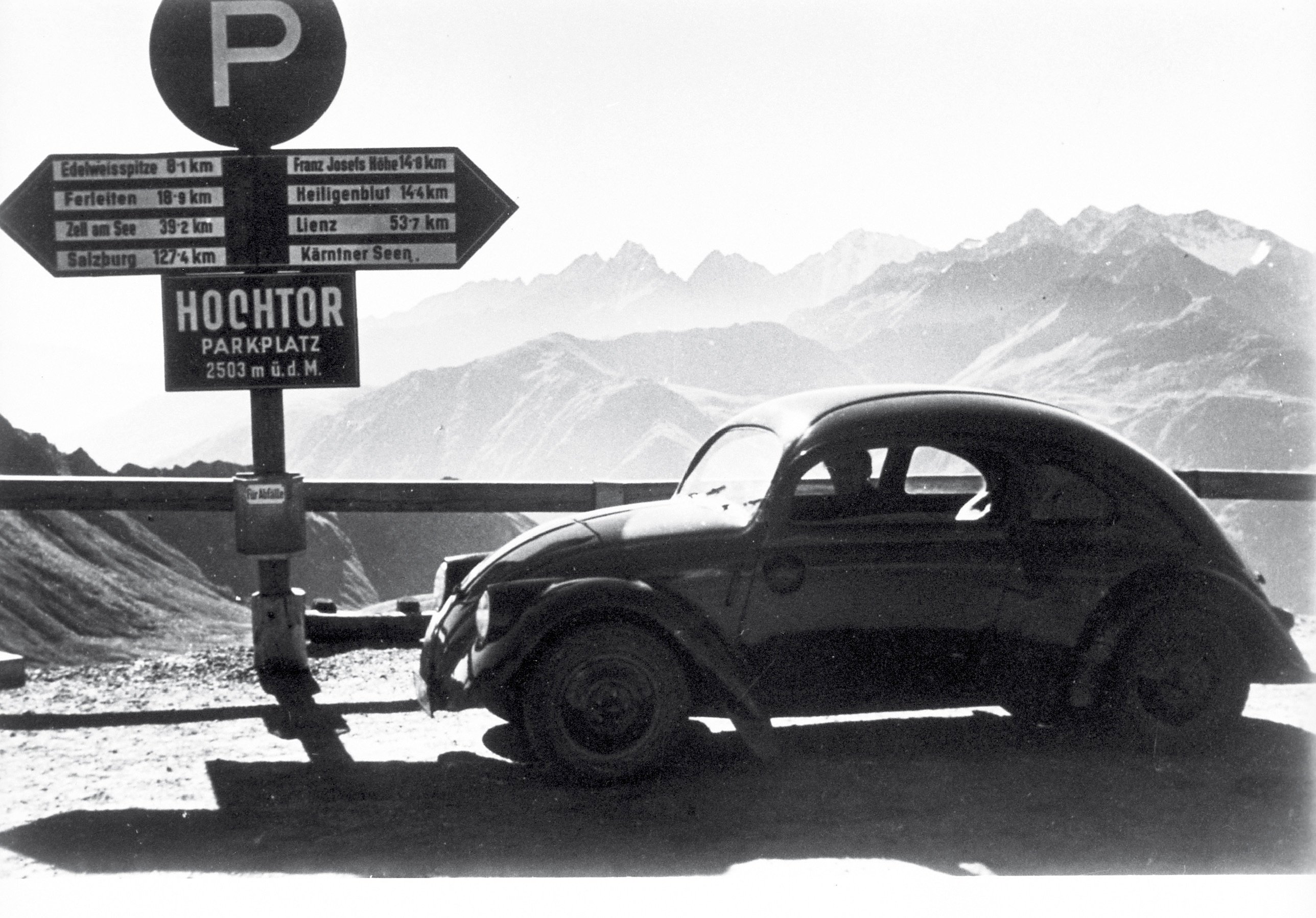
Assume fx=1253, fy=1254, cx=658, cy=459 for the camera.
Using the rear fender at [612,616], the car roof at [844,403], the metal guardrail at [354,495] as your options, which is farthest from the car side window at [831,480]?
the metal guardrail at [354,495]

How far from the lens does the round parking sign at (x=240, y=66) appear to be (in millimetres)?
7305

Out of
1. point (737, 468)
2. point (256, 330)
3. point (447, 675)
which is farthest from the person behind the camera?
point (256, 330)

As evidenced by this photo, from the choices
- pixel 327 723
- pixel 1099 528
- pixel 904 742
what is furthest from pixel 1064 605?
pixel 327 723

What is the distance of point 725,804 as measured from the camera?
4934 mm

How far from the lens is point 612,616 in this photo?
17.1 ft

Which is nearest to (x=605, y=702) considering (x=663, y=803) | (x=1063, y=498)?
(x=663, y=803)

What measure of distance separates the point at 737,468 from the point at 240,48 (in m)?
3.98

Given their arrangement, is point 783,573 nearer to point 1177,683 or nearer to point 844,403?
point 844,403

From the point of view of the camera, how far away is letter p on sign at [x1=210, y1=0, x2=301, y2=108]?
729cm

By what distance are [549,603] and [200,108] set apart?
4.11 meters

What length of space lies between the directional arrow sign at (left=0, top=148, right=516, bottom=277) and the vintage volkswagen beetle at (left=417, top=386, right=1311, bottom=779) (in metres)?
2.30

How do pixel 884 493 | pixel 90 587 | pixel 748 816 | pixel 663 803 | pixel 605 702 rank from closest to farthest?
pixel 748 816 < pixel 663 803 < pixel 605 702 < pixel 884 493 < pixel 90 587

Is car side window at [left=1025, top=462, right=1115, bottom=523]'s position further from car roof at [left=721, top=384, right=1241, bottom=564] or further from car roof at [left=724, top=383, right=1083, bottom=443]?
car roof at [left=724, top=383, right=1083, bottom=443]

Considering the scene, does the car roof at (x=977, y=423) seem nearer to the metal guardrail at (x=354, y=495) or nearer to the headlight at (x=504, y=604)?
the headlight at (x=504, y=604)
